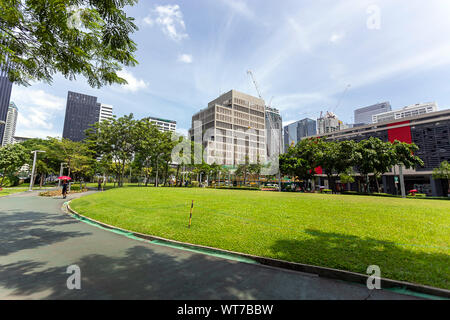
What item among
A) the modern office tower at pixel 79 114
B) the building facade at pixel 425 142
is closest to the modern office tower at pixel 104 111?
the modern office tower at pixel 79 114

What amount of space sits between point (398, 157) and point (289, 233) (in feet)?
108

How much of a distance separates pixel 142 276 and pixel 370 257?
6155mm

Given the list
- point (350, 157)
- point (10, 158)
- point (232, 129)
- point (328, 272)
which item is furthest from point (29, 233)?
point (232, 129)

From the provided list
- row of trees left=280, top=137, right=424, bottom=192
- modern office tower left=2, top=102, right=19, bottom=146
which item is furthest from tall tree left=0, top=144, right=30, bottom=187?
modern office tower left=2, top=102, right=19, bottom=146

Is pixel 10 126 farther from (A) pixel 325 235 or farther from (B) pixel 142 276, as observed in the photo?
(A) pixel 325 235

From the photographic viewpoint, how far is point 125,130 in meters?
39.6

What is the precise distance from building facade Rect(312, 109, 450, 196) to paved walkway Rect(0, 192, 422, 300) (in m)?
47.7

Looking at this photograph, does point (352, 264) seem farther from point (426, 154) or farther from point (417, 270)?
point (426, 154)

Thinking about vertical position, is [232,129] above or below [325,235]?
above

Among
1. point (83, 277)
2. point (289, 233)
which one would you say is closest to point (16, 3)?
point (83, 277)

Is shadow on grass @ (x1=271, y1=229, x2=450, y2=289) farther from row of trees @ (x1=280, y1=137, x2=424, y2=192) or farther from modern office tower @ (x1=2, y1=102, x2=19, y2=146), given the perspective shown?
modern office tower @ (x1=2, y1=102, x2=19, y2=146)

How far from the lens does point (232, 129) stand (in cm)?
11450

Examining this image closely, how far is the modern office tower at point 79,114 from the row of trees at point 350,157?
173344 millimetres

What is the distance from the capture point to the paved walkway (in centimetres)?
402
